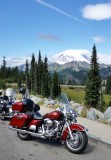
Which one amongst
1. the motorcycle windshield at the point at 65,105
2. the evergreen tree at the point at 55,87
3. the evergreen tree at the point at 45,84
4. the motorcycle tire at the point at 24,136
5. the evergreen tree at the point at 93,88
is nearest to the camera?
the motorcycle windshield at the point at 65,105

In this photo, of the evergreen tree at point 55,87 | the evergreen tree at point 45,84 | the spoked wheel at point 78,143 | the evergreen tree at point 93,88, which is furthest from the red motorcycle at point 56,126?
the evergreen tree at point 55,87

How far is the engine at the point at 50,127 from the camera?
926 cm

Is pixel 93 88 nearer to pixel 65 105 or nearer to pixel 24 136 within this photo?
pixel 24 136

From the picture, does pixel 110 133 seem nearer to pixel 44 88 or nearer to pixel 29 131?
pixel 29 131

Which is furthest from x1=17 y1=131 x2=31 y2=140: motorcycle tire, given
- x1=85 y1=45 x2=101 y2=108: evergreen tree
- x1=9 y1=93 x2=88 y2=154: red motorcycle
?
x1=85 y1=45 x2=101 y2=108: evergreen tree

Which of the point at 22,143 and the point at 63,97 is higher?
the point at 63,97

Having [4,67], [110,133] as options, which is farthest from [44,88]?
[110,133]

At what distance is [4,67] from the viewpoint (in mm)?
173750

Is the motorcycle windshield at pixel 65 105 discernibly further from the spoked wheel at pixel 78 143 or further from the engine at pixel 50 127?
the spoked wheel at pixel 78 143

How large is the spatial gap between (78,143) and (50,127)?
3.71 feet

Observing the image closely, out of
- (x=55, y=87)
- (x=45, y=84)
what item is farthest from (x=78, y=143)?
(x=55, y=87)

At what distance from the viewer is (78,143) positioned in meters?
8.70

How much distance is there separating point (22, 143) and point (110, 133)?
3024 mm

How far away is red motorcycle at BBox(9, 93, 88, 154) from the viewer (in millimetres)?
8734
